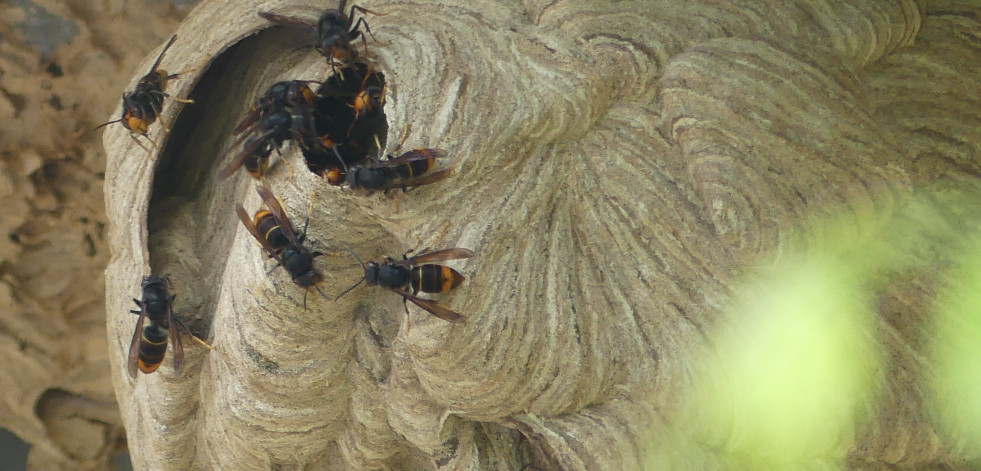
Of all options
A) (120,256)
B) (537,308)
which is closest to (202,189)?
(120,256)

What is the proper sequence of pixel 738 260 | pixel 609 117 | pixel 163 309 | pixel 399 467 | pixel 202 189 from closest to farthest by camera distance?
pixel 738 260 < pixel 609 117 < pixel 163 309 < pixel 399 467 < pixel 202 189

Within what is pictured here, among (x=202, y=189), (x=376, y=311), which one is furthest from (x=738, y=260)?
(x=202, y=189)

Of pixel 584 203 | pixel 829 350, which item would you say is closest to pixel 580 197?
pixel 584 203

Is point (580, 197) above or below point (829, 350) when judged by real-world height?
above

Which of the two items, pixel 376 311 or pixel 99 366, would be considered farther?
pixel 99 366

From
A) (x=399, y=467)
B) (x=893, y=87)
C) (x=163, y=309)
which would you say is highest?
(x=893, y=87)

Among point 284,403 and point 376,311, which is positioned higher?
point 376,311

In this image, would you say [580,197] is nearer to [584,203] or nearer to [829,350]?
[584,203]

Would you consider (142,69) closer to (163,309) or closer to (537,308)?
(163,309)

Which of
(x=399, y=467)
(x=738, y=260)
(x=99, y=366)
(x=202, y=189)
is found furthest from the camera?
(x=99, y=366)

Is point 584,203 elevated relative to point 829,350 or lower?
elevated
